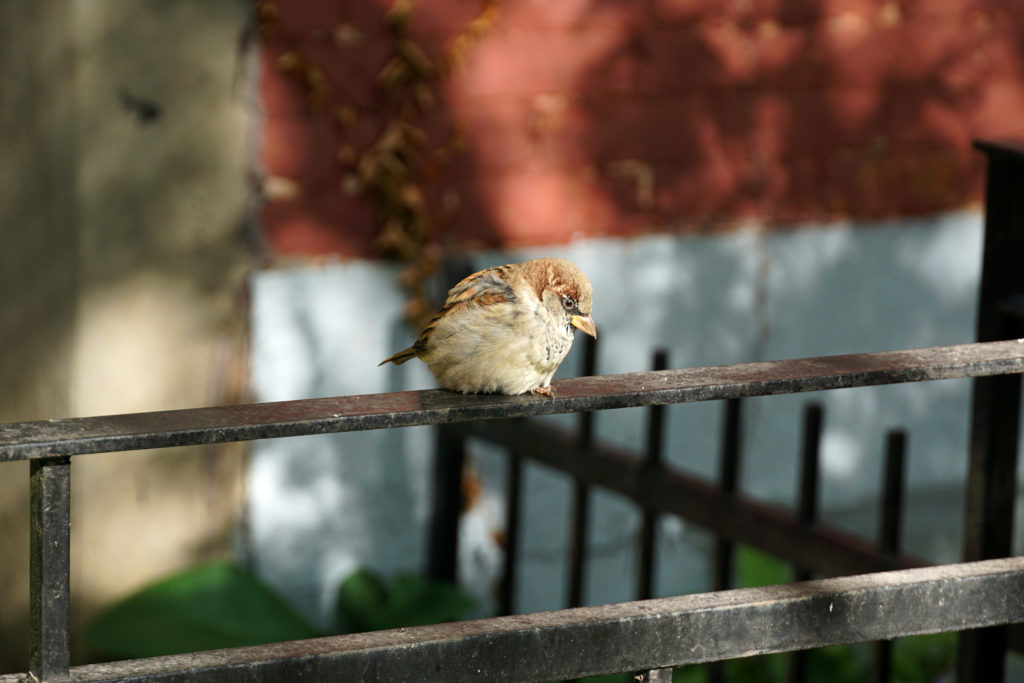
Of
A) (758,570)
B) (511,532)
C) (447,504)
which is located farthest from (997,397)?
(758,570)

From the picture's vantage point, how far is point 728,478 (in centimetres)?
370

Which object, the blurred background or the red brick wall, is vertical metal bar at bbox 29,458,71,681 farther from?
the red brick wall

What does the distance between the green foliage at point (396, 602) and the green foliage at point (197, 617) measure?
209 millimetres

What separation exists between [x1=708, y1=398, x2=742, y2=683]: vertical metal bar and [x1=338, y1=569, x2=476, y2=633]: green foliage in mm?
803

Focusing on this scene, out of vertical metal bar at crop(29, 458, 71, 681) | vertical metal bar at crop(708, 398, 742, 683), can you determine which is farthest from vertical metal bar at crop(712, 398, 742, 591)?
vertical metal bar at crop(29, 458, 71, 681)

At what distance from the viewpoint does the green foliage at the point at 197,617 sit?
12.0 ft

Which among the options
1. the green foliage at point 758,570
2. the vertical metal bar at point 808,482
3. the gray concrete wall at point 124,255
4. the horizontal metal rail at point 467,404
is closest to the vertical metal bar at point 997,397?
the vertical metal bar at point 808,482

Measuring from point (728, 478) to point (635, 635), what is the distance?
2.08 meters

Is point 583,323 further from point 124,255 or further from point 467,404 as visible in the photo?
point 124,255

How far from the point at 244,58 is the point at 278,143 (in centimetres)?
26

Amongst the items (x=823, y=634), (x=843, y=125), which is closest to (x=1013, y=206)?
(x=823, y=634)

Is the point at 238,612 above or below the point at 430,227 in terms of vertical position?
below

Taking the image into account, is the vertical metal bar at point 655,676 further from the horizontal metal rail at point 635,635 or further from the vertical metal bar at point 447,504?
the vertical metal bar at point 447,504

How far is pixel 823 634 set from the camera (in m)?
1.77
